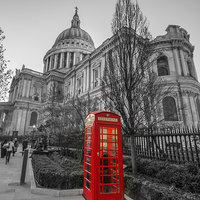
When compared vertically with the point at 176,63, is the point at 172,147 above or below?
below

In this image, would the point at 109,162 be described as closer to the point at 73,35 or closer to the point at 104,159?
the point at 104,159

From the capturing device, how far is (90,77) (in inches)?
1300

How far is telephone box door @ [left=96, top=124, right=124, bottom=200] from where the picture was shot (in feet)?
11.6

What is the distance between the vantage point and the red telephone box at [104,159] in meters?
3.45

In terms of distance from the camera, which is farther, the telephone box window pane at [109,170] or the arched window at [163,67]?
the arched window at [163,67]

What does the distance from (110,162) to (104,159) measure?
21cm

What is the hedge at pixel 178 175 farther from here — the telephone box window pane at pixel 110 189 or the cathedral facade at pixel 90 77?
the cathedral facade at pixel 90 77

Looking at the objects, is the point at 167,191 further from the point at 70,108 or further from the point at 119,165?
the point at 70,108

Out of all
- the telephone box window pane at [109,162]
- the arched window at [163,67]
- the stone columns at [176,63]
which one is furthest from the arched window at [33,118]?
the telephone box window pane at [109,162]

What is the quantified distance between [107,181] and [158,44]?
85.4ft

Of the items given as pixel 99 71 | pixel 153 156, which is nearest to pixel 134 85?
pixel 153 156

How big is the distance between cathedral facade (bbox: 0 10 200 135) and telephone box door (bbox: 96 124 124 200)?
19.7 ft

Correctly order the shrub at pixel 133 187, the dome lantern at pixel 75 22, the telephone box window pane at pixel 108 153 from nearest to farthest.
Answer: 1. the telephone box window pane at pixel 108 153
2. the shrub at pixel 133 187
3. the dome lantern at pixel 75 22

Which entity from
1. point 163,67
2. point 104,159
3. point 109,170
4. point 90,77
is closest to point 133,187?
point 109,170
